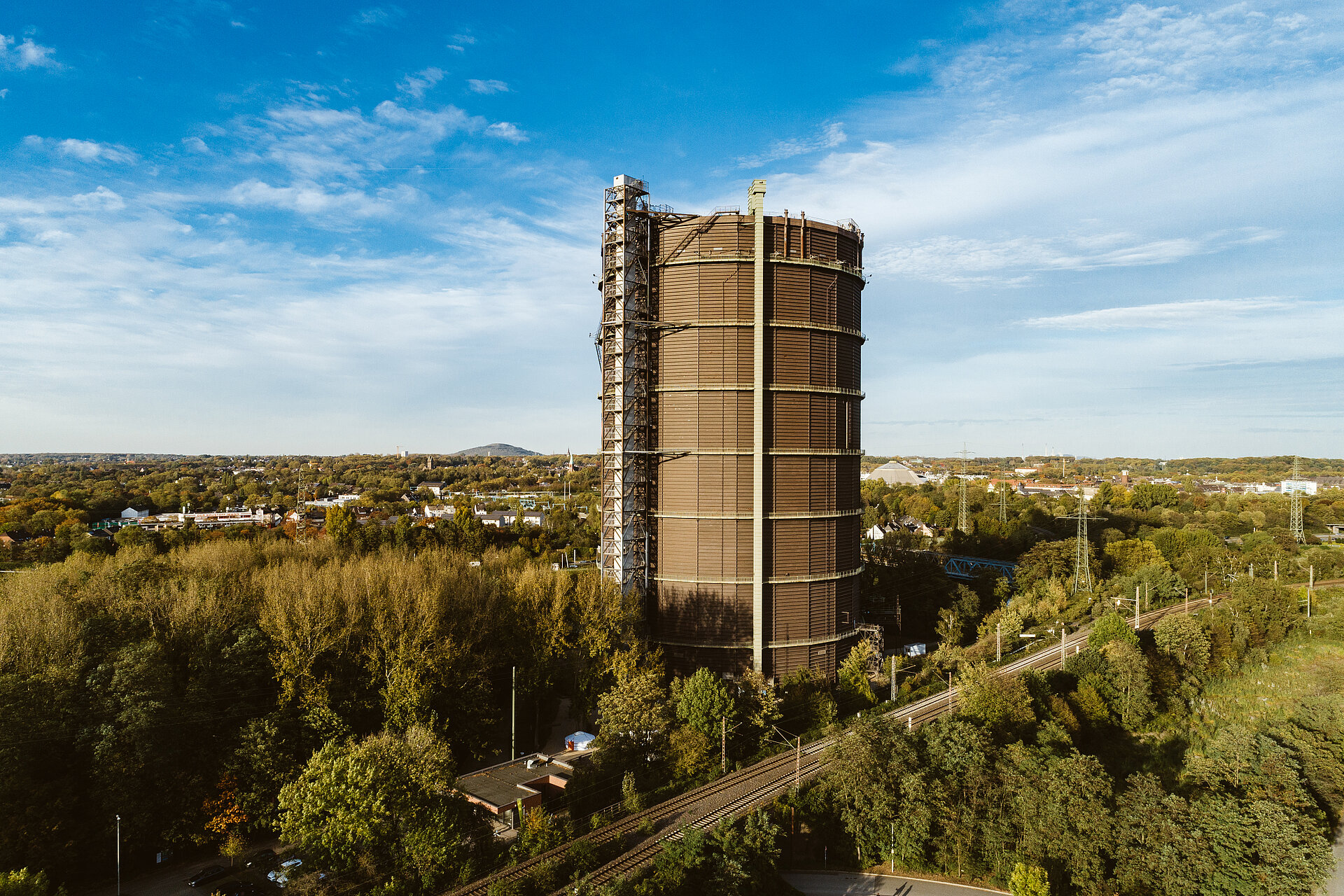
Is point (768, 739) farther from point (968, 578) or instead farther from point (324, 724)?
point (968, 578)

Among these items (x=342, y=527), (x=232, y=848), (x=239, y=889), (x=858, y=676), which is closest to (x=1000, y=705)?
(x=858, y=676)

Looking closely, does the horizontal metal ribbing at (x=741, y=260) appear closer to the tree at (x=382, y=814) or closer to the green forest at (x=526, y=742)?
the green forest at (x=526, y=742)

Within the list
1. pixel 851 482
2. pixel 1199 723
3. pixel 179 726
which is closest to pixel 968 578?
pixel 1199 723

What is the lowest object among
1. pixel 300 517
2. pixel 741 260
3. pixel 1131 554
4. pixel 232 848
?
pixel 232 848

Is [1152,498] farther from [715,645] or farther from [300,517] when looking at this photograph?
[300,517]

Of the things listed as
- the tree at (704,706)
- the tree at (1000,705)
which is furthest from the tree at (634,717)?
the tree at (1000,705)
